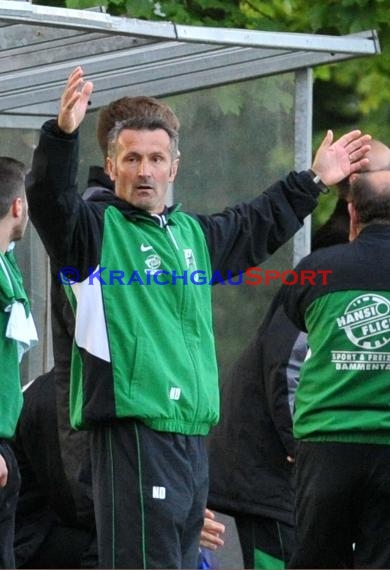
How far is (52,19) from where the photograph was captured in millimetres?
5891

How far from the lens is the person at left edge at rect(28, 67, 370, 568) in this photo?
5285mm

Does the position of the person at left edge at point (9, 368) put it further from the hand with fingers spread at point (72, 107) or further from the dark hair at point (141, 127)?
the hand with fingers spread at point (72, 107)

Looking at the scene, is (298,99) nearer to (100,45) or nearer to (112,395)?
(100,45)

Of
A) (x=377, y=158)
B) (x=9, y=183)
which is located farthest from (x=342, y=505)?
(x=9, y=183)

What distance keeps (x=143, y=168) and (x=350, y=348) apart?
998 millimetres

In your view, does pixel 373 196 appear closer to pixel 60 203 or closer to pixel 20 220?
pixel 20 220

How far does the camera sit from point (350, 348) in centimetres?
595

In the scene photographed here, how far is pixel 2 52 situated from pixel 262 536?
2204 mm

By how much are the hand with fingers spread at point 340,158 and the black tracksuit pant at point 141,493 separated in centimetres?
121

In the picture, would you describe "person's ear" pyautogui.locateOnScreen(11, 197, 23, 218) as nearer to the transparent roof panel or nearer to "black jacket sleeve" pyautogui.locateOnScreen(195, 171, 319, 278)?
the transparent roof panel

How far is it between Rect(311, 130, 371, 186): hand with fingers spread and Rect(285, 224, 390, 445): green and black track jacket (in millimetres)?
245

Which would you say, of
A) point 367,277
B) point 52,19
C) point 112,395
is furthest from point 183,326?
point 52,19

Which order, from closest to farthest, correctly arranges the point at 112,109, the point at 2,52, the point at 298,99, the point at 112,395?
the point at 112,395, the point at 112,109, the point at 2,52, the point at 298,99

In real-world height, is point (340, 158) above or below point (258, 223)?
above
